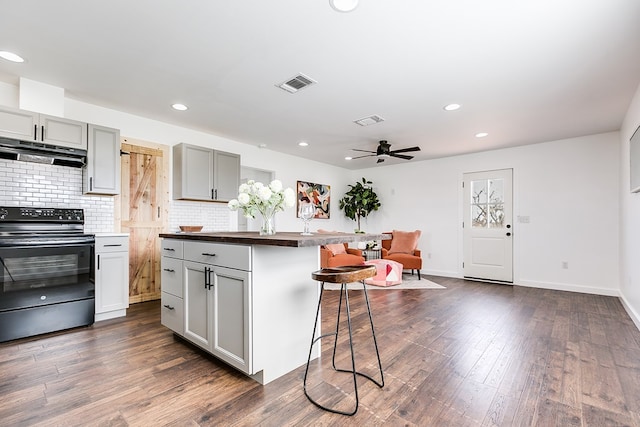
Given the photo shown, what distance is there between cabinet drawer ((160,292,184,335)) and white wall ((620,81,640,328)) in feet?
14.4

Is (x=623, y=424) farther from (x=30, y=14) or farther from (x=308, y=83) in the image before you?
(x=30, y=14)

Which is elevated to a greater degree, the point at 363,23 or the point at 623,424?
the point at 363,23

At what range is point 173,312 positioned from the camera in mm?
2596

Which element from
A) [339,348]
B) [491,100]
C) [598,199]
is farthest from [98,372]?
[598,199]

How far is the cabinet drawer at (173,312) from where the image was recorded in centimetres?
249

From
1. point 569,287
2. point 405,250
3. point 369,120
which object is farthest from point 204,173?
point 569,287

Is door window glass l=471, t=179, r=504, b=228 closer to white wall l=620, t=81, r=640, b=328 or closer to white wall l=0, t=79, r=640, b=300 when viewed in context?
white wall l=0, t=79, r=640, b=300

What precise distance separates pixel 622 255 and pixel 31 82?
24.3 ft

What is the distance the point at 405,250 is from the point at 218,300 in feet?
15.0

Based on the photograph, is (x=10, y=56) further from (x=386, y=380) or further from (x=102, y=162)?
(x=386, y=380)

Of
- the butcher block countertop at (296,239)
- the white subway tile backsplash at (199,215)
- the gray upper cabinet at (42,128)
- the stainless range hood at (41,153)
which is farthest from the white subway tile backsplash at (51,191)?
the butcher block countertop at (296,239)

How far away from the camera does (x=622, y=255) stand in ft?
13.8

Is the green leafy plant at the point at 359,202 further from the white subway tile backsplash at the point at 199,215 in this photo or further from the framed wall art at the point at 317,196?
the white subway tile backsplash at the point at 199,215

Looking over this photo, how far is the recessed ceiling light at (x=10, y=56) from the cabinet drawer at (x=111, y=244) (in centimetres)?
170
